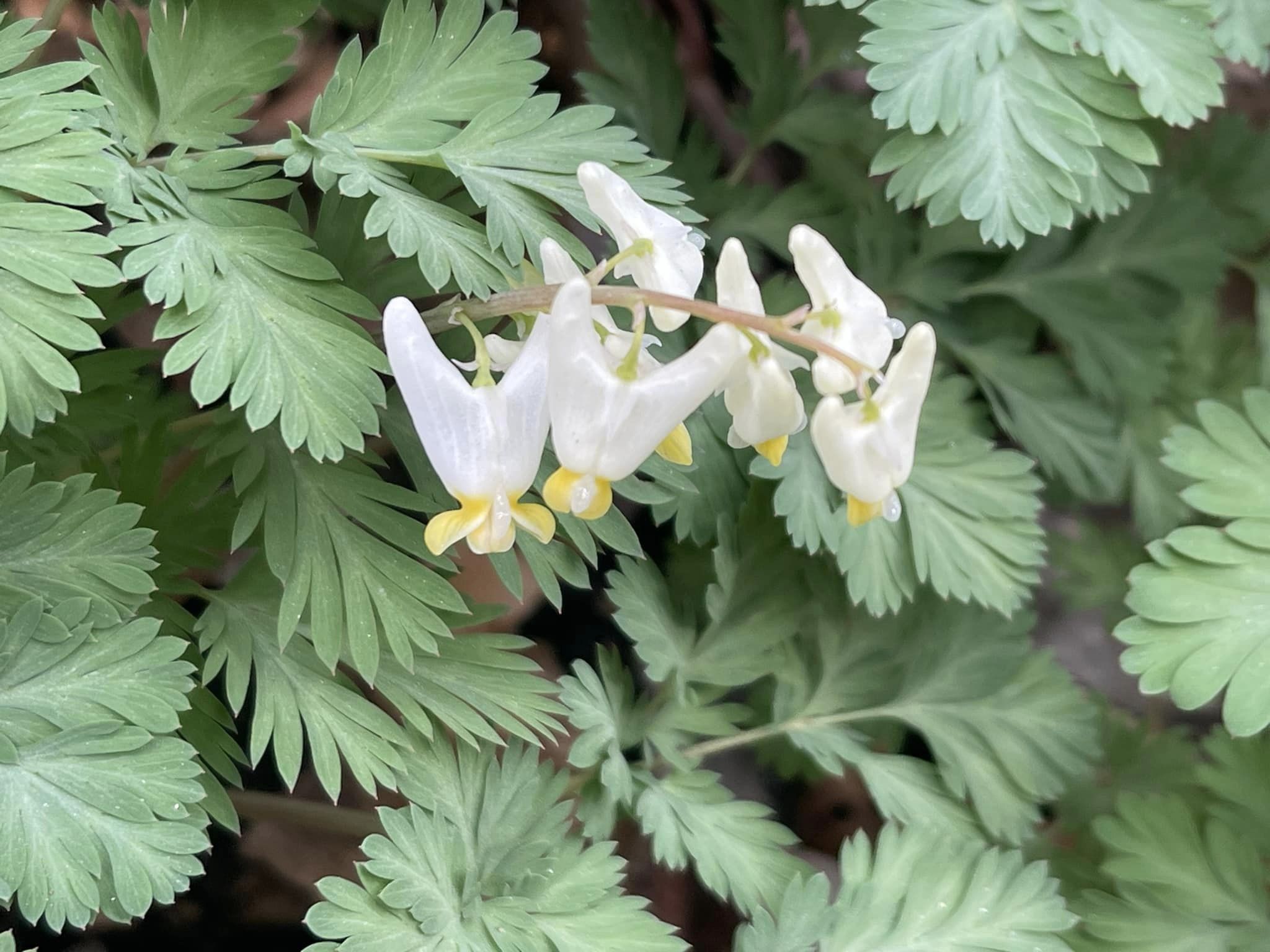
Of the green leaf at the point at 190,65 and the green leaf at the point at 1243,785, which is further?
the green leaf at the point at 1243,785

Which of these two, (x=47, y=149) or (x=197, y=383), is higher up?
(x=47, y=149)

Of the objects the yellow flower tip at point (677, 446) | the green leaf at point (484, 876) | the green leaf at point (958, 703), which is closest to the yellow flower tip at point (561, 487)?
the yellow flower tip at point (677, 446)

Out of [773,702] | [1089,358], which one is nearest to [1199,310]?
[1089,358]

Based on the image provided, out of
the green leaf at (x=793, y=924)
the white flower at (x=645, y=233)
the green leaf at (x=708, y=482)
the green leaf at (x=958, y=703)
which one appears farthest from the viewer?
the green leaf at (x=958, y=703)

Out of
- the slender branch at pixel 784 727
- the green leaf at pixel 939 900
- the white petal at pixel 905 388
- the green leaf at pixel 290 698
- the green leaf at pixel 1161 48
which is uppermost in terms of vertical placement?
the green leaf at pixel 1161 48

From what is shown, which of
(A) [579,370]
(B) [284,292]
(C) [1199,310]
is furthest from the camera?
(C) [1199,310]

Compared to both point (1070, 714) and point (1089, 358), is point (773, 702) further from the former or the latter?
point (1089, 358)

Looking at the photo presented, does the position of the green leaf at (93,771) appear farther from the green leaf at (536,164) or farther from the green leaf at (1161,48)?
the green leaf at (1161,48)

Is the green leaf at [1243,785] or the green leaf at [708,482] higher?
the green leaf at [708,482]
